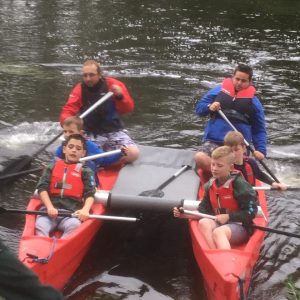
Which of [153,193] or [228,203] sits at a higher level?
[228,203]

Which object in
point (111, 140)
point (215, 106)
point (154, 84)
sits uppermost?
point (215, 106)

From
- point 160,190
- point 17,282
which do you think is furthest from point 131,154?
point 17,282

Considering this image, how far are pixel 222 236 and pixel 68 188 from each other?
4.67 ft

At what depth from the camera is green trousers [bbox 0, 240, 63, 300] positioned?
2895 millimetres

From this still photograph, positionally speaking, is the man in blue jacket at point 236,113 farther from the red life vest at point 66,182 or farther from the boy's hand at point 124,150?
the red life vest at point 66,182

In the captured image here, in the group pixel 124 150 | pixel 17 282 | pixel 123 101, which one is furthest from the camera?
pixel 123 101

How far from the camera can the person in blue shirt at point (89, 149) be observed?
18.8ft

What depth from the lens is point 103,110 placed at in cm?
668

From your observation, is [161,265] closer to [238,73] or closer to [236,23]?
[238,73]

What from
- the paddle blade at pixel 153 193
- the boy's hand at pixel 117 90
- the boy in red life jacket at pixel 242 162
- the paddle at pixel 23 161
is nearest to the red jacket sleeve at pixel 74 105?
the paddle at pixel 23 161

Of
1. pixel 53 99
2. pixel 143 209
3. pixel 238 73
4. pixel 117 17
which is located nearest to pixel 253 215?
pixel 143 209

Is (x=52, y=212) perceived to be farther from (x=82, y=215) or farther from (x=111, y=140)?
(x=111, y=140)

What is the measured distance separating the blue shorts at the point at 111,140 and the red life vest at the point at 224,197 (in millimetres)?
1895

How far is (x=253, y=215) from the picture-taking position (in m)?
4.84
